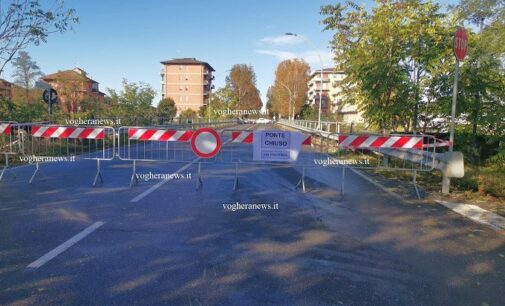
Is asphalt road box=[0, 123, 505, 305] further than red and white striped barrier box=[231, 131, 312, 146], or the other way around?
red and white striped barrier box=[231, 131, 312, 146]

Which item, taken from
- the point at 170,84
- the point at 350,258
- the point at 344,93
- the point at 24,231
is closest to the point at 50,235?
the point at 24,231

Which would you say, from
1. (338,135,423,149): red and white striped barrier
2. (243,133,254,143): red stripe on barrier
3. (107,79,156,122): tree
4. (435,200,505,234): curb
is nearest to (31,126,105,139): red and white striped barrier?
(243,133,254,143): red stripe on barrier

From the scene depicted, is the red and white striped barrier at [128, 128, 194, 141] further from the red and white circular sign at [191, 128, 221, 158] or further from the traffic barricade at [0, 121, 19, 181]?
the traffic barricade at [0, 121, 19, 181]

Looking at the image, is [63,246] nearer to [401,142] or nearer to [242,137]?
[242,137]

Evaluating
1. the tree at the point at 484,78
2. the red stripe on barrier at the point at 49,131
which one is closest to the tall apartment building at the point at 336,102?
the tree at the point at 484,78

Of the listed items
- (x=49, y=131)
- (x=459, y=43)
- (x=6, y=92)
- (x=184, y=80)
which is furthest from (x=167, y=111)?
(x=184, y=80)

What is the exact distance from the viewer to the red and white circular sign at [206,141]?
29.8ft

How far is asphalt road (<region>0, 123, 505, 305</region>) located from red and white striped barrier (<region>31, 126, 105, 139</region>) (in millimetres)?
1581

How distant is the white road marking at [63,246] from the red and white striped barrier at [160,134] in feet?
12.1

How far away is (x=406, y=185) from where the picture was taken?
9508 millimetres

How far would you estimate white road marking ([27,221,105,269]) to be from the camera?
4.14 metres

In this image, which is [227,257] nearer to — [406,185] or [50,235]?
[50,235]

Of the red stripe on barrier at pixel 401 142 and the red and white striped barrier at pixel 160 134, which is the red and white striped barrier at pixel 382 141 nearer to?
the red stripe on barrier at pixel 401 142

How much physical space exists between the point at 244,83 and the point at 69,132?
308ft
